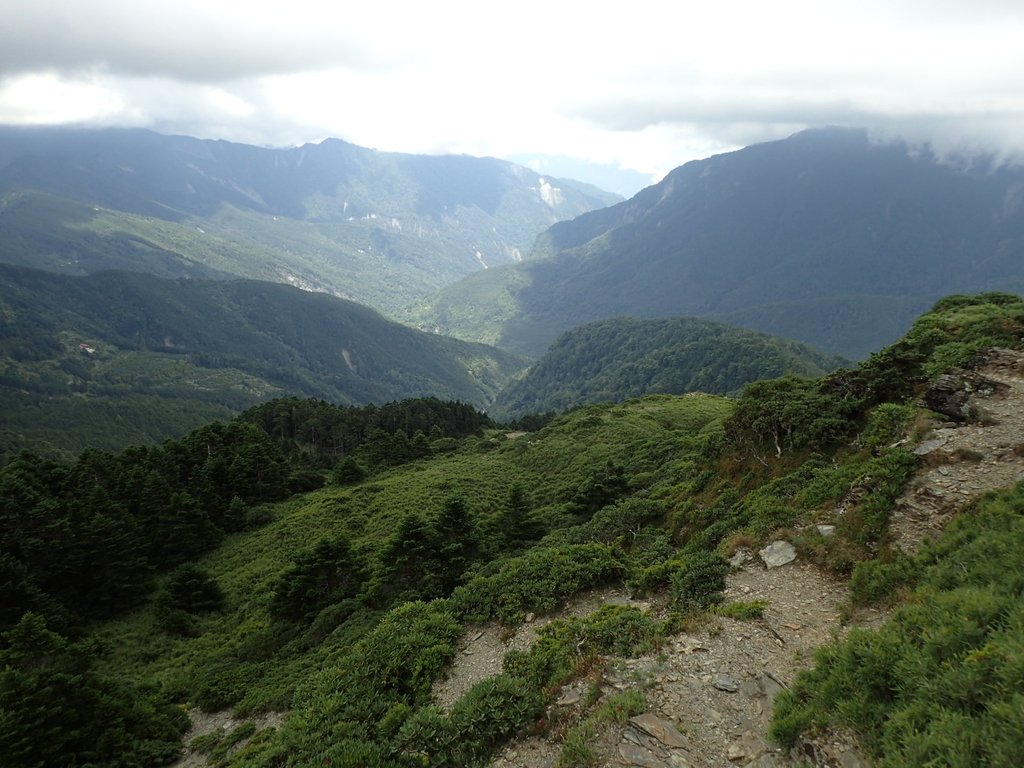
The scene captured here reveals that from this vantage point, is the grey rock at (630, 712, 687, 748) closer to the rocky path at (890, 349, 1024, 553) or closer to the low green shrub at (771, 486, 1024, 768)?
the low green shrub at (771, 486, 1024, 768)

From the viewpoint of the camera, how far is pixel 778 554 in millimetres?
17156

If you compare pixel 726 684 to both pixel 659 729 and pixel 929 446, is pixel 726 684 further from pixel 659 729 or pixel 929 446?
pixel 929 446

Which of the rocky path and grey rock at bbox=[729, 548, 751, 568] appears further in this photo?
grey rock at bbox=[729, 548, 751, 568]

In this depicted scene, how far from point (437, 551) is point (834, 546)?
754 inches

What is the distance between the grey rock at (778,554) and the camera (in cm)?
1675

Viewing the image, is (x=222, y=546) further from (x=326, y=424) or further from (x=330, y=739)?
(x=326, y=424)

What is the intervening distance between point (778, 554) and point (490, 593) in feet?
34.1

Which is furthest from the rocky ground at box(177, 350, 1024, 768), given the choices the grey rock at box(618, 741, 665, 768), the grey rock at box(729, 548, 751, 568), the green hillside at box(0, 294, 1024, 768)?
the green hillside at box(0, 294, 1024, 768)

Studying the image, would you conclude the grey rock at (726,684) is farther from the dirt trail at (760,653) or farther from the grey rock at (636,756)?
the grey rock at (636,756)

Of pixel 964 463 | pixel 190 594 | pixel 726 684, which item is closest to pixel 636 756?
pixel 726 684

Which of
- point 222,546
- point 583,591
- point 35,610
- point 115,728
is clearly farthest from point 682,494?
point 222,546

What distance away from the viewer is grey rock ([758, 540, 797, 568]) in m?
16.8

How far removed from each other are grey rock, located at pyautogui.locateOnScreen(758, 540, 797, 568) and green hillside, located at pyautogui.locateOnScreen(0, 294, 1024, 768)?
574 millimetres

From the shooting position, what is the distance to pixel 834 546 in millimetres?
15992
